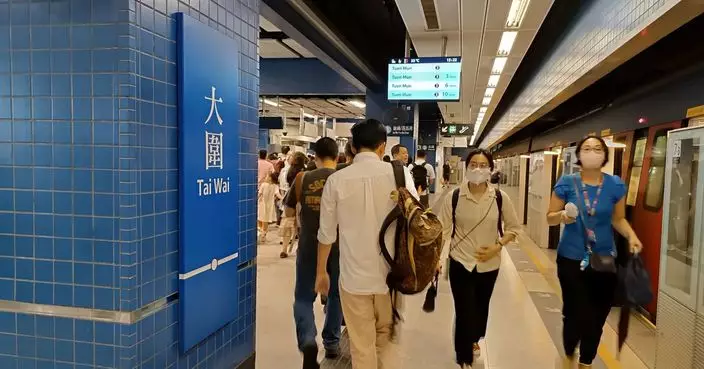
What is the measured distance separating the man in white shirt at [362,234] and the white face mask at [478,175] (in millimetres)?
710

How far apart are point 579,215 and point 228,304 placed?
2.18 m

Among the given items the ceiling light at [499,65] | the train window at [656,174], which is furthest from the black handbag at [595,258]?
the ceiling light at [499,65]

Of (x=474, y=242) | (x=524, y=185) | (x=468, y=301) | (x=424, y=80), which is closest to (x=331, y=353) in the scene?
(x=468, y=301)

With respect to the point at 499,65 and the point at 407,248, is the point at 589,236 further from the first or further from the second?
the point at 499,65

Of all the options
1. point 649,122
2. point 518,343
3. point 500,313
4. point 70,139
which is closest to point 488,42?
point 649,122

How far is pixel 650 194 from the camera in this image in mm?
5047

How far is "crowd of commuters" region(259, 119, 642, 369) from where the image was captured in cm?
242

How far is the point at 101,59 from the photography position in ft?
6.29

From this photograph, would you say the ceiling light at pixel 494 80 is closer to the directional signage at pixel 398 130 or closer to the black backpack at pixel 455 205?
the directional signage at pixel 398 130

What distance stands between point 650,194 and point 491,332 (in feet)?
8.16

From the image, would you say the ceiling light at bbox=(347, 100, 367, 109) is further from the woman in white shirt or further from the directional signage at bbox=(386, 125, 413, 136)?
the woman in white shirt

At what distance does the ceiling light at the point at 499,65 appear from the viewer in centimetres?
807

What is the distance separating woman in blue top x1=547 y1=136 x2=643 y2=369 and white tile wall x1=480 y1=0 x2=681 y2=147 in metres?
1.18

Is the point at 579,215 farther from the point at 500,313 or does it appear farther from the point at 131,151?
the point at 131,151
